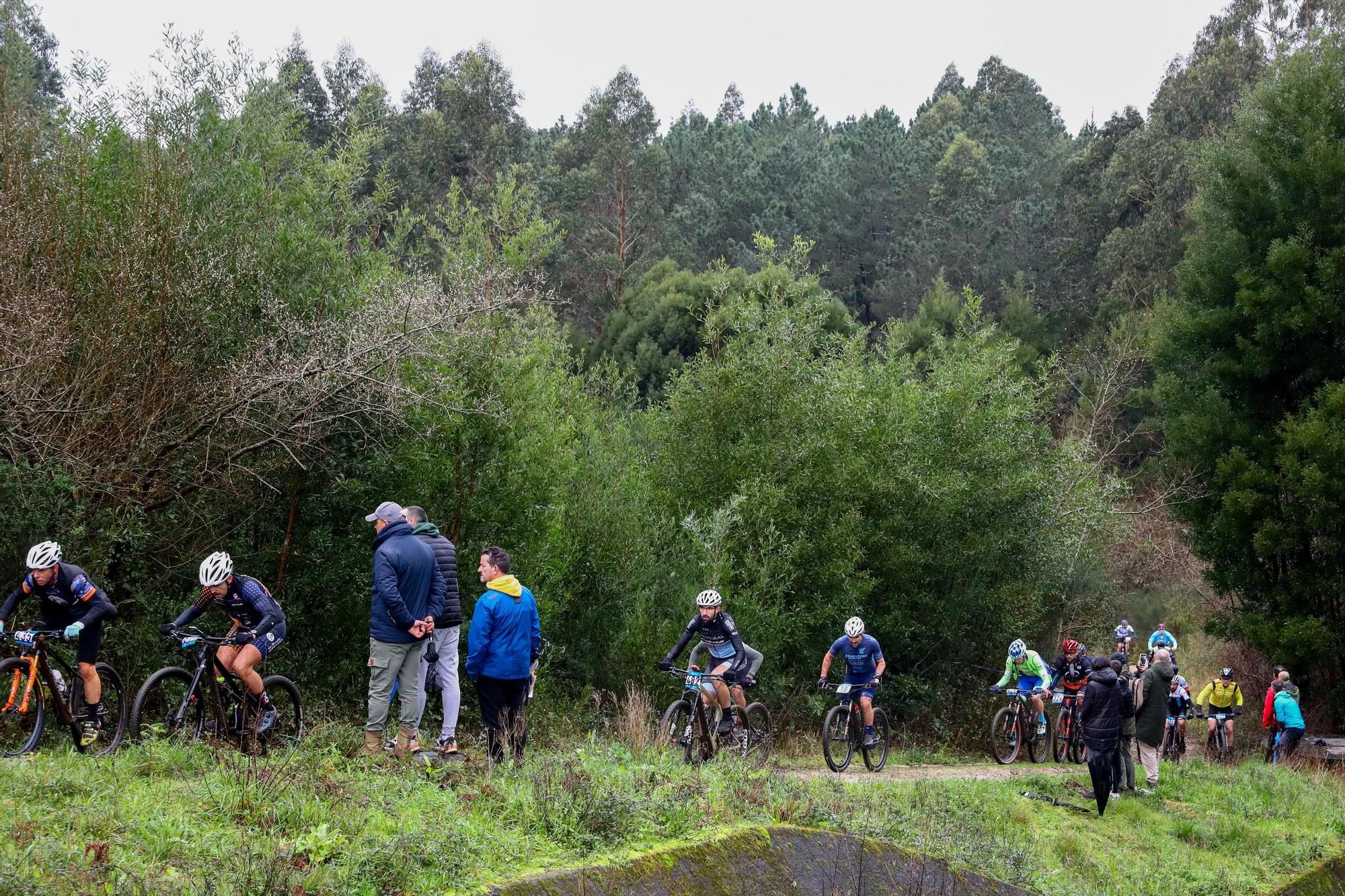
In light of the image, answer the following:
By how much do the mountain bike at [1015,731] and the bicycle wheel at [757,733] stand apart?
5.77 meters

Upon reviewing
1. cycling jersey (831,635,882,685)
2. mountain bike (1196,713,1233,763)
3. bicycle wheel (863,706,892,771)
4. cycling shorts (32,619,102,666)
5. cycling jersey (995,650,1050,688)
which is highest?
cycling shorts (32,619,102,666)

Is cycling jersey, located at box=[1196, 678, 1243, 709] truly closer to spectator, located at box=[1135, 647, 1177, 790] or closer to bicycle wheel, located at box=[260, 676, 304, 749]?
spectator, located at box=[1135, 647, 1177, 790]

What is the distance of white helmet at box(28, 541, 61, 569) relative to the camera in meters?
8.58

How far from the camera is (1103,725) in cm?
1353

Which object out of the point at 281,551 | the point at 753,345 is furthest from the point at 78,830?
the point at 753,345

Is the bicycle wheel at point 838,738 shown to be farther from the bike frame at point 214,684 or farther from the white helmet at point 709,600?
the bike frame at point 214,684

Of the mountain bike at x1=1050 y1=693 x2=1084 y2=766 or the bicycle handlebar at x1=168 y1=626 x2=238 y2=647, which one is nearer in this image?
the bicycle handlebar at x1=168 y1=626 x2=238 y2=647

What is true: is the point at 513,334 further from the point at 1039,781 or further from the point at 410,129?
the point at 410,129

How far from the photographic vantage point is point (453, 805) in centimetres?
685

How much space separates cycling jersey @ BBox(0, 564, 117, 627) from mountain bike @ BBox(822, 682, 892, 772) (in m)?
8.19

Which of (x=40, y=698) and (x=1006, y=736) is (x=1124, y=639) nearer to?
(x=1006, y=736)

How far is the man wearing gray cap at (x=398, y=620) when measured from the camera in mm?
8922

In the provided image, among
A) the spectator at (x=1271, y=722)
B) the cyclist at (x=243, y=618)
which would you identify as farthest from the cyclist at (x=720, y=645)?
the spectator at (x=1271, y=722)

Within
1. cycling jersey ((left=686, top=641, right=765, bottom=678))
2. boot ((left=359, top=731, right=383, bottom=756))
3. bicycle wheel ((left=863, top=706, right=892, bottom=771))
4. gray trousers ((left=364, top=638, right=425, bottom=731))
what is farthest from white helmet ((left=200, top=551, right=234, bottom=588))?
bicycle wheel ((left=863, top=706, right=892, bottom=771))
